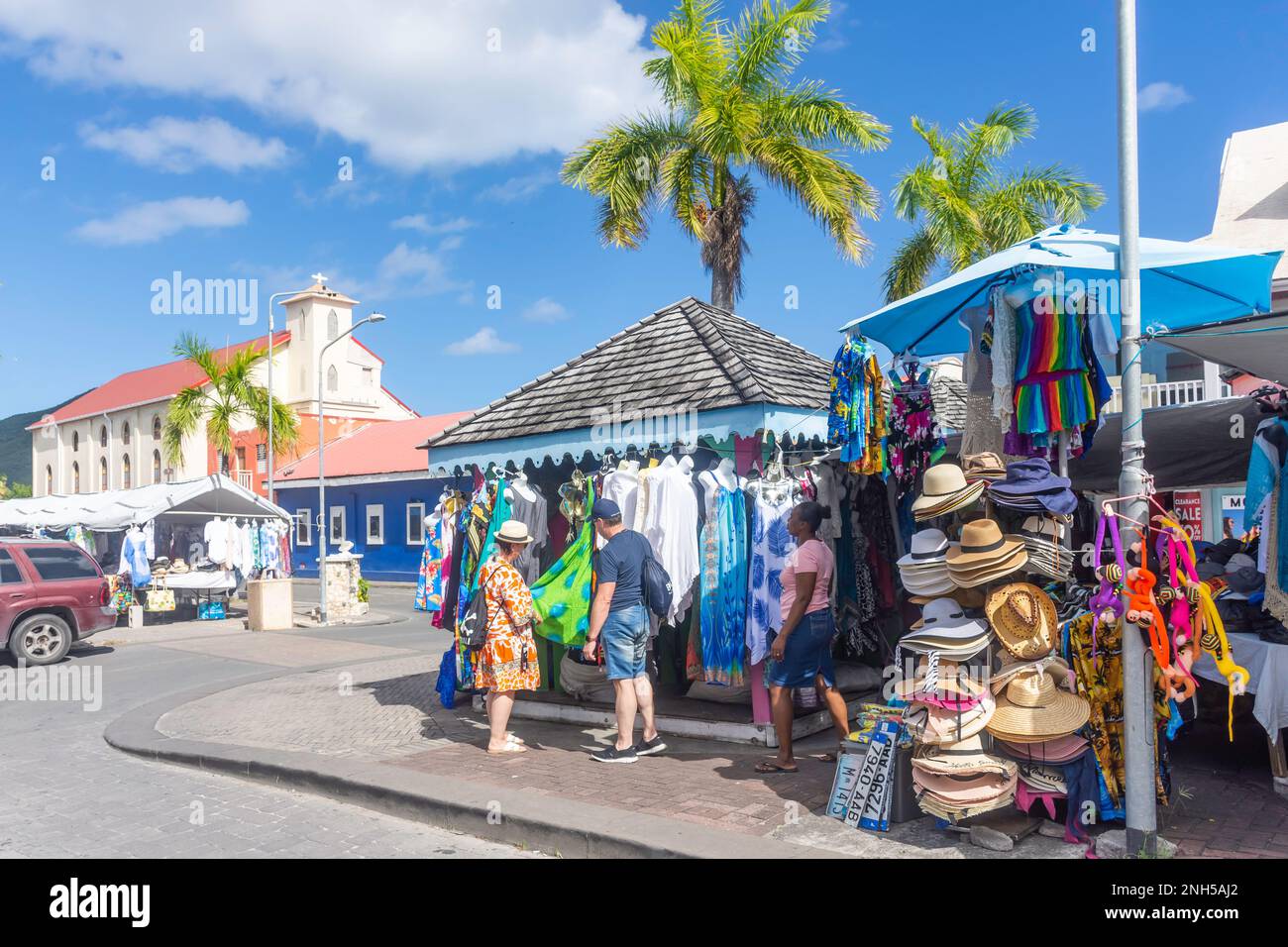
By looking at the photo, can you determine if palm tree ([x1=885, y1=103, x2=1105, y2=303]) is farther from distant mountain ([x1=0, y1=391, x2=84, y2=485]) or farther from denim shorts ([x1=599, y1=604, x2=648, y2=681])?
distant mountain ([x1=0, y1=391, x2=84, y2=485])

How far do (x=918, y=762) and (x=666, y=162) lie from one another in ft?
51.5

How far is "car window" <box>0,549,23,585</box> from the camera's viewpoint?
45.4ft

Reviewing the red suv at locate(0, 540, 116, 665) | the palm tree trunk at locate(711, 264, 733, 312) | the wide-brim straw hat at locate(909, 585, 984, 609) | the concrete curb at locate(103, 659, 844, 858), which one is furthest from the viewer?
the palm tree trunk at locate(711, 264, 733, 312)

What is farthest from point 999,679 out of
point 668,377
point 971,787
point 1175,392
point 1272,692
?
point 1175,392

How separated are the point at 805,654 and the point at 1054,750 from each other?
1963 mm

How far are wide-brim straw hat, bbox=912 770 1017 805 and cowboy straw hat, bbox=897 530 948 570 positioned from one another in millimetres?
1195

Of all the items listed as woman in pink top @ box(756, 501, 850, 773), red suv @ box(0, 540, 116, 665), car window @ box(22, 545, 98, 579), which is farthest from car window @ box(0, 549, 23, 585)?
woman in pink top @ box(756, 501, 850, 773)

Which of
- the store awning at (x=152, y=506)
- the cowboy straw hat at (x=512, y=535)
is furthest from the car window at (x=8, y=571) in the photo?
the cowboy straw hat at (x=512, y=535)

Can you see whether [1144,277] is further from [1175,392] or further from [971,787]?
[1175,392]

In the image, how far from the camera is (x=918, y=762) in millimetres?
5227
